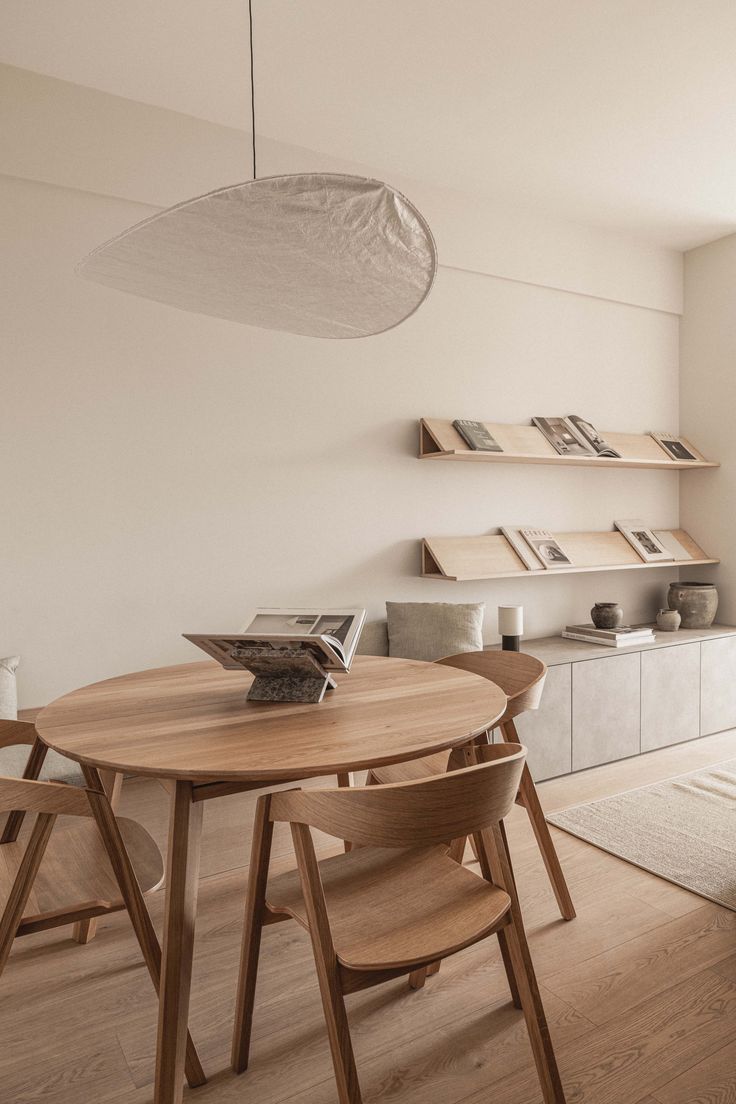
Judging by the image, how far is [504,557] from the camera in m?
4.04

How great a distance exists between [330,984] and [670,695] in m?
3.20

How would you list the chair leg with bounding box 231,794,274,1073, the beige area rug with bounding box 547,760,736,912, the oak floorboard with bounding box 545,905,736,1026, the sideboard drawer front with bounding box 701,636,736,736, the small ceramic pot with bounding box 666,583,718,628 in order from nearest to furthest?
the chair leg with bounding box 231,794,274,1073
the oak floorboard with bounding box 545,905,736,1026
the beige area rug with bounding box 547,760,736,912
the sideboard drawer front with bounding box 701,636,736,736
the small ceramic pot with bounding box 666,583,718,628

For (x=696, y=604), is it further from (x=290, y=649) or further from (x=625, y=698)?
(x=290, y=649)

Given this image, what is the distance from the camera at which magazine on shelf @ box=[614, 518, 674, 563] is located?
14.8ft

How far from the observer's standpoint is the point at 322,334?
7.48ft

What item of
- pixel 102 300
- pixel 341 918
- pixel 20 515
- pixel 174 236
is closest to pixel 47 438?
pixel 20 515

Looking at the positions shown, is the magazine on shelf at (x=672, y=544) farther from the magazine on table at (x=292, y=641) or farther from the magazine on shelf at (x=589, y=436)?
the magazine on table at (x=292, y=641)

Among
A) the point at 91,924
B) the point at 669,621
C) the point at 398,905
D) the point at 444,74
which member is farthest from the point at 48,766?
the point at 669,621

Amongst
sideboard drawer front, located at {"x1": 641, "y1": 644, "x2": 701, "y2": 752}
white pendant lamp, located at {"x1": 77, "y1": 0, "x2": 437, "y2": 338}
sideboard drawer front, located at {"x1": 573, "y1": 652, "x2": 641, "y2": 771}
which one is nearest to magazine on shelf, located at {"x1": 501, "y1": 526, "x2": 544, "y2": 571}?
sideboard drawer front, located at {"x1": 573, "y1": 652, "x2": 641, "y2": 771}

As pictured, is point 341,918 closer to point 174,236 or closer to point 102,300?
point 174,236

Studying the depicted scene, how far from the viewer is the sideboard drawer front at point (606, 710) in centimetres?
362

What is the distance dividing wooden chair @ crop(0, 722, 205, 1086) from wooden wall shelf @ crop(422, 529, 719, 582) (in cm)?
231

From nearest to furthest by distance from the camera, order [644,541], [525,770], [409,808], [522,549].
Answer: [409,808] < [525,770] < [522,549] < [644,541]

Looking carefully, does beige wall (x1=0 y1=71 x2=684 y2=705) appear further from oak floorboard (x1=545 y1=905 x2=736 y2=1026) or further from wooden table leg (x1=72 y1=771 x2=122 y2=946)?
oak floorboard (x1=545 y1=905 x2=736 y2=1026)
